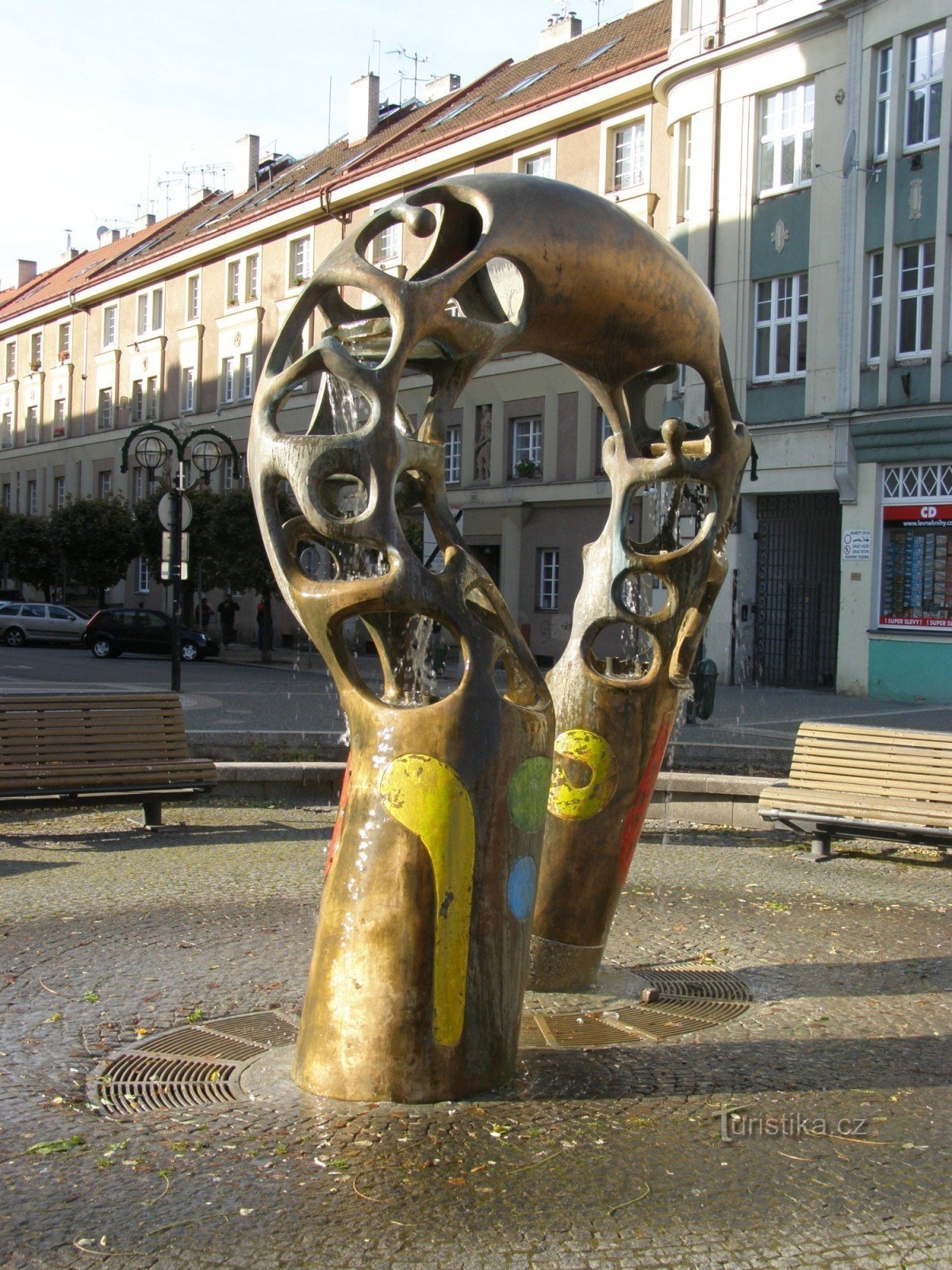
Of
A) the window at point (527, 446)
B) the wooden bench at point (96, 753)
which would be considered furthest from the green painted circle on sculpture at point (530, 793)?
the window at point (527, 446)

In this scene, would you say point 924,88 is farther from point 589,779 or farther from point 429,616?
point 429,616

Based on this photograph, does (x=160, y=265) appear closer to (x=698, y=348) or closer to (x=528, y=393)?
(x=528, y=393)

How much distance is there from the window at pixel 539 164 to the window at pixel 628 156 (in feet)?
5.88

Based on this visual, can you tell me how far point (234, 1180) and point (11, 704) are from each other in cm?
668

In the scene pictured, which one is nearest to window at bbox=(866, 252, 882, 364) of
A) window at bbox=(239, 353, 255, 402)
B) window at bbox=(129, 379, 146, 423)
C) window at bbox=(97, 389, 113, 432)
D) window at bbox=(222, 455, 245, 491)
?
window at bbox=(239, 353, 255, 402)

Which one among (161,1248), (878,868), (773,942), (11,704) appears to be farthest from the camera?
(11,704)

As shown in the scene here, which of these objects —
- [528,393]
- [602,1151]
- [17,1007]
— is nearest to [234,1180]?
[602,1151]

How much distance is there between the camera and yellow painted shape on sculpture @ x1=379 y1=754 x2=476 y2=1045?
14.8ft

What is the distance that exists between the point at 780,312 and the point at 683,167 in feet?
13.6

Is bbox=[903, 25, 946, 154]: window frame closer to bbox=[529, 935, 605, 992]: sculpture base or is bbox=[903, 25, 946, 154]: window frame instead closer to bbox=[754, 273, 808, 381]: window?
bbox=[754, 273, 808, 381]: window

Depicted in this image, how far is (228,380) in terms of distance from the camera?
47844 millimetres

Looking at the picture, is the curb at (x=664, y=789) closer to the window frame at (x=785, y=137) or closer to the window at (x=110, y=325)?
the window frame at (x=785, y=137)

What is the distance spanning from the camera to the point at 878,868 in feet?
30.6

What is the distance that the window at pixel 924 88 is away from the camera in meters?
23.9
